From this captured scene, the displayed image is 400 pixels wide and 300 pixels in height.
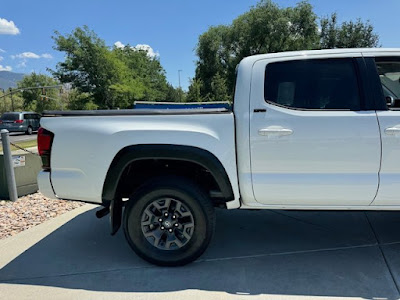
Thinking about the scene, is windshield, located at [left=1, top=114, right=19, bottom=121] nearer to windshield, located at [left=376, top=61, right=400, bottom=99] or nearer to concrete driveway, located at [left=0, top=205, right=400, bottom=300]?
concrete driveway, located at [left=0, top=205, right=400, bottom=300]

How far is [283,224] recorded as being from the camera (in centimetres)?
441

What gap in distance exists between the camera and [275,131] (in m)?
3.04

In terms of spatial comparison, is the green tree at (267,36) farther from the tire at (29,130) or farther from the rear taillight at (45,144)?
the rear taillight at (45,144)

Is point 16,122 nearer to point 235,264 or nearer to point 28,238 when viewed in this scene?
point 28,238

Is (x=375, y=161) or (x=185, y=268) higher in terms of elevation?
(x=375, y=161)

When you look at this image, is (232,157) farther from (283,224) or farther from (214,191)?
(283,224)

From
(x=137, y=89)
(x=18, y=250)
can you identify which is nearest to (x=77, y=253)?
(x=18, y=250)

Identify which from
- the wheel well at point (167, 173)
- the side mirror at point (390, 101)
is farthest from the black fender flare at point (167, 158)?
the side mirror at point (390, 101)

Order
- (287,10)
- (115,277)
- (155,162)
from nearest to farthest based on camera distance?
1. (115,277)
2. (155,162)
3. (287,10)

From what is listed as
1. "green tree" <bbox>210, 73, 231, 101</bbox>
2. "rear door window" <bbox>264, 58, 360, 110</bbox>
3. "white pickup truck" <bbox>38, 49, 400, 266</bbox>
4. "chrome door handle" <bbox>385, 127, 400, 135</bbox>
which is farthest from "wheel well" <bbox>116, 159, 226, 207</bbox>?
"green tree" <bbox>210, 73, 231, 101</bbox>

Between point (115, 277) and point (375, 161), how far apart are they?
8.49 ft

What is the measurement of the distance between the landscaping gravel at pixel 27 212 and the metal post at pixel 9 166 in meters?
0.15

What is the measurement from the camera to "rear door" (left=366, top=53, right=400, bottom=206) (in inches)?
115

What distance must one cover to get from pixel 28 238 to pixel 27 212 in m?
1.18
